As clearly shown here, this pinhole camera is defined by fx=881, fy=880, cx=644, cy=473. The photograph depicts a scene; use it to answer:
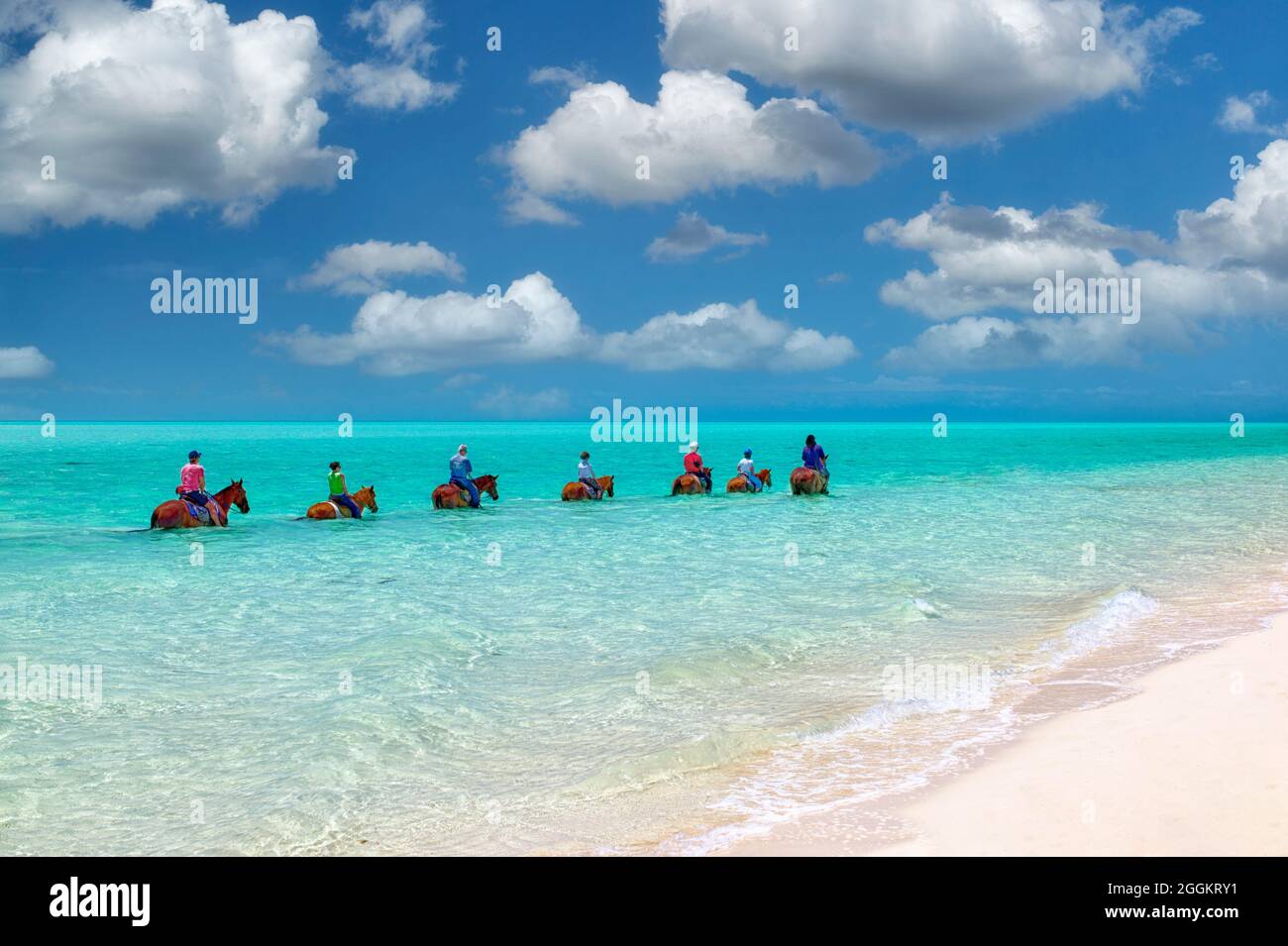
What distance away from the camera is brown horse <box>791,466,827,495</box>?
36.7 m

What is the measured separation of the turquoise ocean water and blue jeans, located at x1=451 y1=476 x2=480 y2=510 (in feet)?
18.3

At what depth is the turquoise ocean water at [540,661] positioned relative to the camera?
23.9 feet

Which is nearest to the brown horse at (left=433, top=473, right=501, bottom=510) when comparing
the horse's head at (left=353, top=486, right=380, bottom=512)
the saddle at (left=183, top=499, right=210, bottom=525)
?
the horse's head at (left=353, top=486, right=380, bottom=512)

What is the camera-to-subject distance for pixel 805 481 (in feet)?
121

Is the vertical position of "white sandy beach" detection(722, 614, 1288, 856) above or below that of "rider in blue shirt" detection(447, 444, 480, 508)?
below

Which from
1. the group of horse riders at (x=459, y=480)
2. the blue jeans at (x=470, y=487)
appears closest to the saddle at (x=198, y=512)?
the group of horse riders at (x=459, y=480)

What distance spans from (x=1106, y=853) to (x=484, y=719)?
20.5 feet

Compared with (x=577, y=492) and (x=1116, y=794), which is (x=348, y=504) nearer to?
(x=577, y=492)

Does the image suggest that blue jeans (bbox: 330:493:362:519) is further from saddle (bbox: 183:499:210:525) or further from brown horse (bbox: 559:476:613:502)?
brown horse (bbox: 559:476:613:502)

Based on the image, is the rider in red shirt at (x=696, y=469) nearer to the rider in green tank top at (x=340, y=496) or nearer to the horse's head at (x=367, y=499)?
the horse's head at (x=367, y=499)

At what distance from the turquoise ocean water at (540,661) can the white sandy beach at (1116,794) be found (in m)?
0.56

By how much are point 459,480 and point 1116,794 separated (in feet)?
94.5
